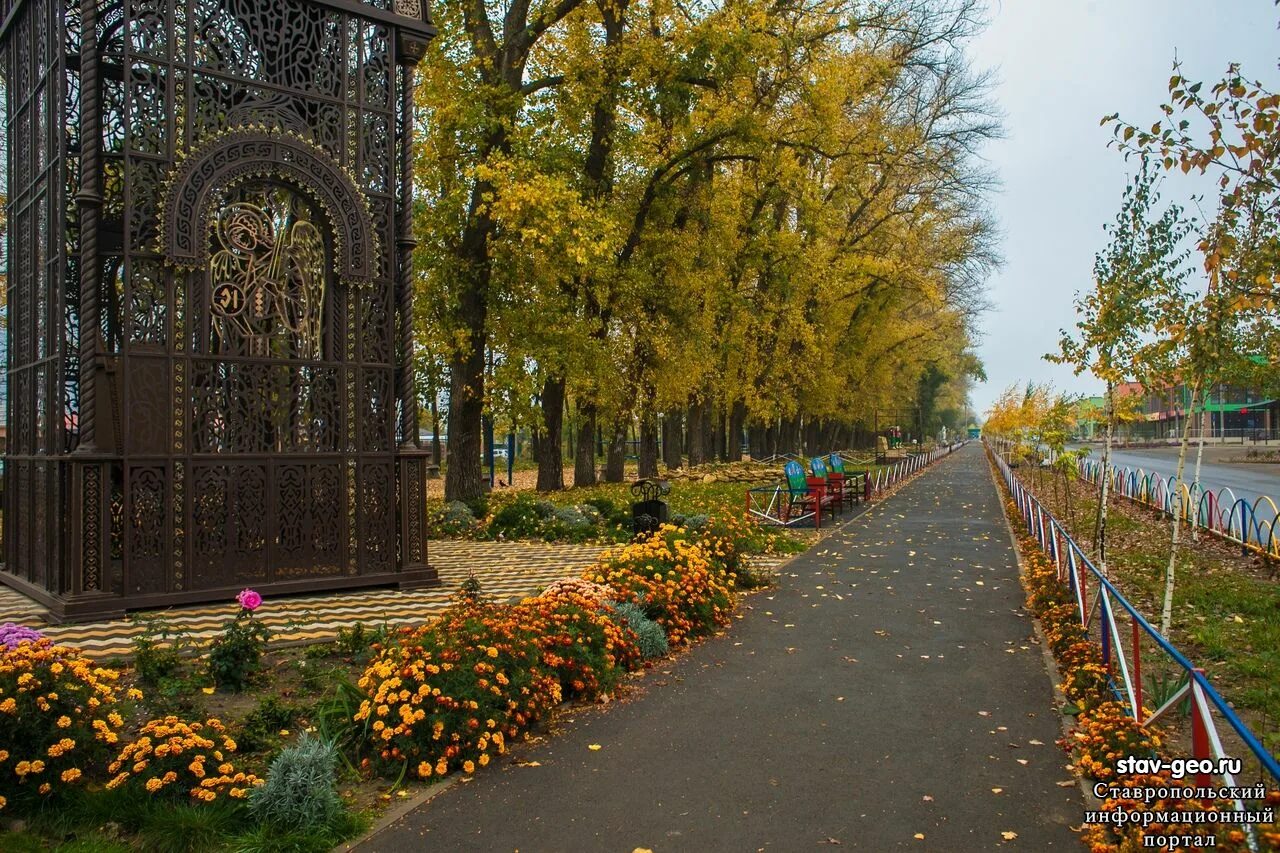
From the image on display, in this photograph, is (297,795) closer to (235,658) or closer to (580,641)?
(235,658)

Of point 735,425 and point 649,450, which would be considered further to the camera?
point 735,425

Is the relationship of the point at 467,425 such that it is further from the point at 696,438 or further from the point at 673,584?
the point at 696,438

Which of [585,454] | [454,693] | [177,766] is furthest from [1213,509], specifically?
[177,766]

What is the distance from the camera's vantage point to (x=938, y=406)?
9744 cm

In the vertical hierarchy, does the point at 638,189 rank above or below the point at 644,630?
above

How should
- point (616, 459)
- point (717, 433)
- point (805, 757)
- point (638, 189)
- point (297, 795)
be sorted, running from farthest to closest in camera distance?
point (717, 433) → point (616, 459) → point (638, 189) → point (805, 757) → point (297, 795)

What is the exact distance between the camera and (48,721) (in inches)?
185

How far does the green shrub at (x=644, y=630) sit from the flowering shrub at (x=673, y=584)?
1.12ft

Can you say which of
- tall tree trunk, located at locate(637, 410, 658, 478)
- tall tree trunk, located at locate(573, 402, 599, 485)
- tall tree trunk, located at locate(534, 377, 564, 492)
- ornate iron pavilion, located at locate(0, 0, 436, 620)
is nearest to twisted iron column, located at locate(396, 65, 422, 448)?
ornate iron pavilion, located at locate(0, 0, 436, 620)

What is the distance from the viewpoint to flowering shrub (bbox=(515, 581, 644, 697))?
Answer: 6.61 m

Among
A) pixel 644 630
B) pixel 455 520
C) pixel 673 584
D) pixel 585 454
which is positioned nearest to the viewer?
pixel 644 630

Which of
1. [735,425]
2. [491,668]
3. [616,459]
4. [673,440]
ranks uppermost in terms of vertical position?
[735,425]

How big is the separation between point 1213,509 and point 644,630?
38.7ft

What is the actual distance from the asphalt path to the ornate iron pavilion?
4.45m
